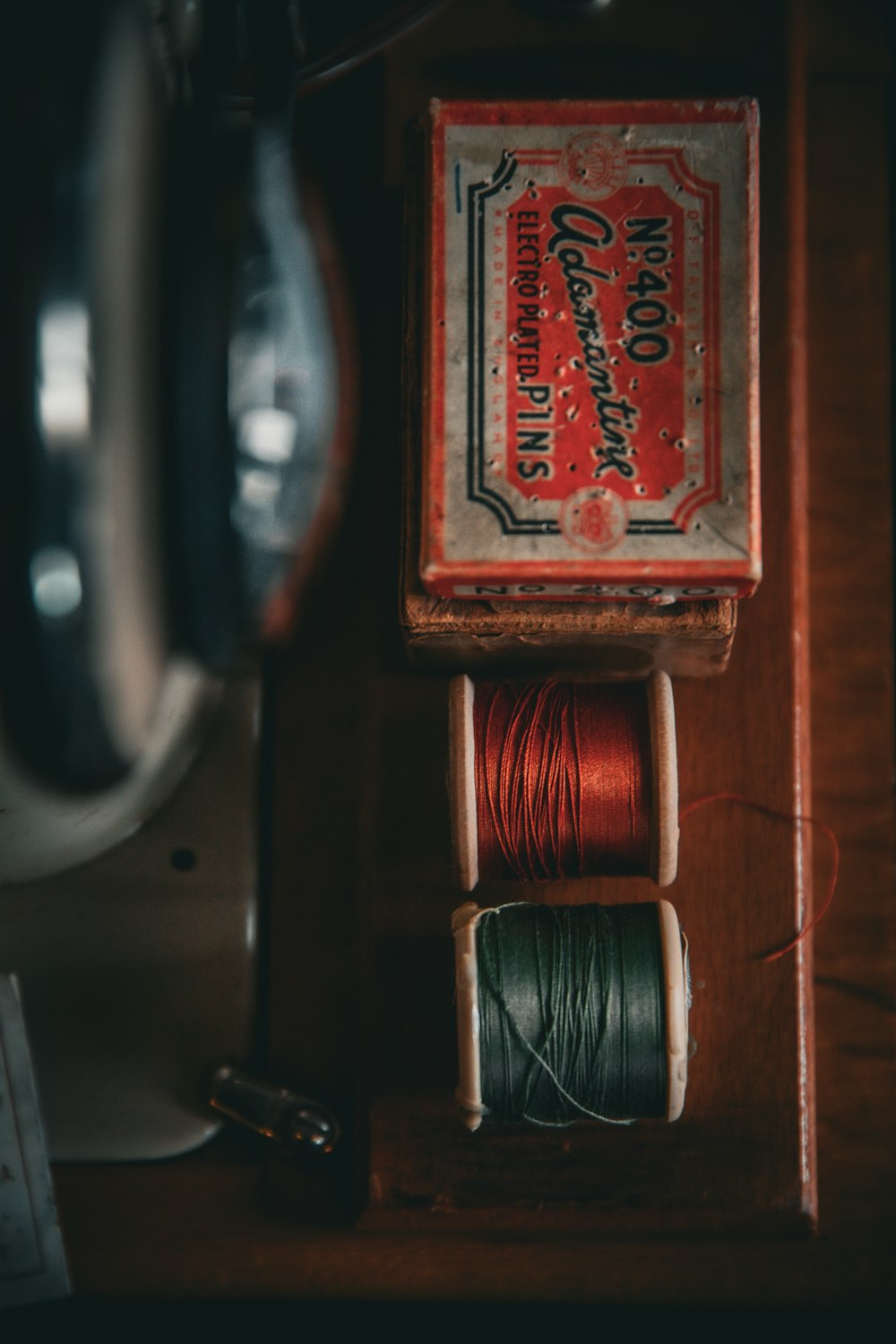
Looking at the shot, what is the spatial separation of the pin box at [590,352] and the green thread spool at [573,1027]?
256mm

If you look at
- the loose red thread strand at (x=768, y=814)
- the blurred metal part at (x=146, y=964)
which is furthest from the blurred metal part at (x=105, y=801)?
the loose red thread strand at (x=768, y=814)

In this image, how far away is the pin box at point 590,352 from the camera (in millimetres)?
758

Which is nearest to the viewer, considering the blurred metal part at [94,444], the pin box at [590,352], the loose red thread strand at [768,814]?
the blurred metal part at [94,444]

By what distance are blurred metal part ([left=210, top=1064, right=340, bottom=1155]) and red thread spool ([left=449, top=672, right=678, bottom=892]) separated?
216 millimetres

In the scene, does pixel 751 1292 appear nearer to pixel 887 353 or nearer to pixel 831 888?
pixel 831 888

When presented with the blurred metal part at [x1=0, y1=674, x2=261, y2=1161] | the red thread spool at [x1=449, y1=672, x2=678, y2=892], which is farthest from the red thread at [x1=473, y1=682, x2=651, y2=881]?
the blurred metal part at [x1=0, y1=674, x2=261, y2=1161]

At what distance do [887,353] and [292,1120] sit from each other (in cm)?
82

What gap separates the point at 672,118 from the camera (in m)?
0.78

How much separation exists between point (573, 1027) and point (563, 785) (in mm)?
170

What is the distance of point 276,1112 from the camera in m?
0.84

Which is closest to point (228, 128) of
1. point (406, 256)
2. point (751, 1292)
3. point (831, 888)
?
point (406, 256)

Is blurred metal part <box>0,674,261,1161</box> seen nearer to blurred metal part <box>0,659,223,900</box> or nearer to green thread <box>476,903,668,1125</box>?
blurred metal part <box>0,659,223,900</box>

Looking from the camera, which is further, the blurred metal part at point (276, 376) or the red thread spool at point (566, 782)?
the red thread spool at point (566, 782)

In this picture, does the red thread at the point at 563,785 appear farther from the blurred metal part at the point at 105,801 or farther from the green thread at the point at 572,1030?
the blurred metal part at the point at 105,801
